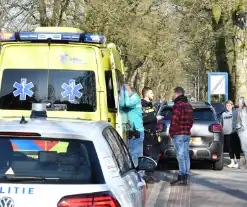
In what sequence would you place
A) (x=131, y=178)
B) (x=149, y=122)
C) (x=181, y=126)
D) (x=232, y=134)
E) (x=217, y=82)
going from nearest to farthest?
1. (x=131, y=178)
2. (x=181, y=126)
3. (x=149, y=122)
4. (x=232, y=134)
5. (x=217, y=82)

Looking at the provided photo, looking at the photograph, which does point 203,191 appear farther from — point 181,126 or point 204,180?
point 204,180

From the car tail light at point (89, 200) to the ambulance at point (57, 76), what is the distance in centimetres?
509

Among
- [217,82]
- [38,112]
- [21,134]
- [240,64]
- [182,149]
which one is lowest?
[182,149]

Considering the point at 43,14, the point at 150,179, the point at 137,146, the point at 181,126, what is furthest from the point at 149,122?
the point at 43,14

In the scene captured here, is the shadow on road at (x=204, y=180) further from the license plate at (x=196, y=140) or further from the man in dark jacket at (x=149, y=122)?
the man in dark jacket at (x=149, y=122)

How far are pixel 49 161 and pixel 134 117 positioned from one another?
238 inches

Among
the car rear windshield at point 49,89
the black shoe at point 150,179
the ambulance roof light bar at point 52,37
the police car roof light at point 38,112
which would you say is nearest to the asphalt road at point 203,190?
the black shoe at point 150,179

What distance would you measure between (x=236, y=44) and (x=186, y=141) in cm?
1529

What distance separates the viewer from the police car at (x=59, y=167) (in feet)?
12.9

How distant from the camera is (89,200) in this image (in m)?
3.94

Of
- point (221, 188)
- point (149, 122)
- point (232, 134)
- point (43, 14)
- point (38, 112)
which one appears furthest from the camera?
point (43, 14)

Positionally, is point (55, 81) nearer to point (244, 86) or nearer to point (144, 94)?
point (144, 94)

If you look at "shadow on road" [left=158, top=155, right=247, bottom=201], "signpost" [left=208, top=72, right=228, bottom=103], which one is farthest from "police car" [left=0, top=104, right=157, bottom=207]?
"signpost" [left=208, top=72, right=228, bottom=103]

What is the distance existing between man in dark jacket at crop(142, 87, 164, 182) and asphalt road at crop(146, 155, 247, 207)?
605 millimetres
